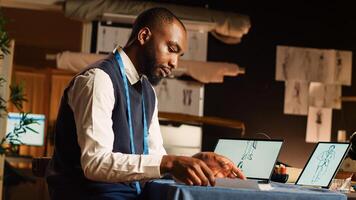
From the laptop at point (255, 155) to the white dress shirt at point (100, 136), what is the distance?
2.32 ft

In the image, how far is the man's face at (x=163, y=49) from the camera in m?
2.14

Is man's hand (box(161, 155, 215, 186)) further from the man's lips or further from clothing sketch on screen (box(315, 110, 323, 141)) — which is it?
clothing sketch on screen (box(315, 110, 323, 141))

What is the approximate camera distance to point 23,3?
5273 mm

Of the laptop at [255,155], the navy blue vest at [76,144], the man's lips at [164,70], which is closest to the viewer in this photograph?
the navy blue vest at [76,144]

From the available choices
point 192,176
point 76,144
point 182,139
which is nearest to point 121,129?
point 76,144

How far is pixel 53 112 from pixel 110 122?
785 cm

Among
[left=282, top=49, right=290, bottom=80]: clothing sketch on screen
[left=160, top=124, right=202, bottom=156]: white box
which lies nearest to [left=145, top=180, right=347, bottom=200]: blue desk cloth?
[left=160, top=124, right=202, bottom=156]: white box

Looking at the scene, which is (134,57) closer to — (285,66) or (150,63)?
(150,63)

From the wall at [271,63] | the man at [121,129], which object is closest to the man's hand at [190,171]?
the man at [121,129]

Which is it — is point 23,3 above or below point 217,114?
above

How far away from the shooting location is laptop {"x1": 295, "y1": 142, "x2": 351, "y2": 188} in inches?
101

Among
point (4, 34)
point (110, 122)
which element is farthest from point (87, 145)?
point (4, 34)

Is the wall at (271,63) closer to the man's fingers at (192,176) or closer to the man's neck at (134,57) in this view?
the man's neck at (134,57)

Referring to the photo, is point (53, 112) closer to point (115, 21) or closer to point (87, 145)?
point (115, 21)
